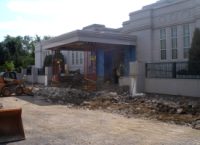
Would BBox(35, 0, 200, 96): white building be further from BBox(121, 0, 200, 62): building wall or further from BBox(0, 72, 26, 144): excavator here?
BBox(0, 72, 26, 144): excavator

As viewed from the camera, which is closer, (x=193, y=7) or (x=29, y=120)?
(x=29, y=120)

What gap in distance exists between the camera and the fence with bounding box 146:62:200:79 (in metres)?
19.8

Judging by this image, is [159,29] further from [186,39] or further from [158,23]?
[186,39]

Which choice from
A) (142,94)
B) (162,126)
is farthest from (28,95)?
(162,126)

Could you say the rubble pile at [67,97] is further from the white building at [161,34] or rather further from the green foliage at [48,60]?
the green foliage at [48,60]

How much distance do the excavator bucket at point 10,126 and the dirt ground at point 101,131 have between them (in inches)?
12.2

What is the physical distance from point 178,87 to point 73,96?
6612 millimetres

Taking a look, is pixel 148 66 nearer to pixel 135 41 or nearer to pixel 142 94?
pixel 142 94

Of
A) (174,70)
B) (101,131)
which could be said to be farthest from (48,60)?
(101,131)

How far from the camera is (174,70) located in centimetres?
2112

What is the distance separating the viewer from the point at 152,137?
10070 millimetres

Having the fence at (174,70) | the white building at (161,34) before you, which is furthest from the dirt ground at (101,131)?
the white building at (161,34)

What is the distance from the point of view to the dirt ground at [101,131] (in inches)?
375

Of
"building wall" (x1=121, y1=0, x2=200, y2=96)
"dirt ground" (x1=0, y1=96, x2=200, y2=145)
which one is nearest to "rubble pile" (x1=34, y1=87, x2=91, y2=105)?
"building wall" (x1=121, y1=0, x2=200, y2=96)
